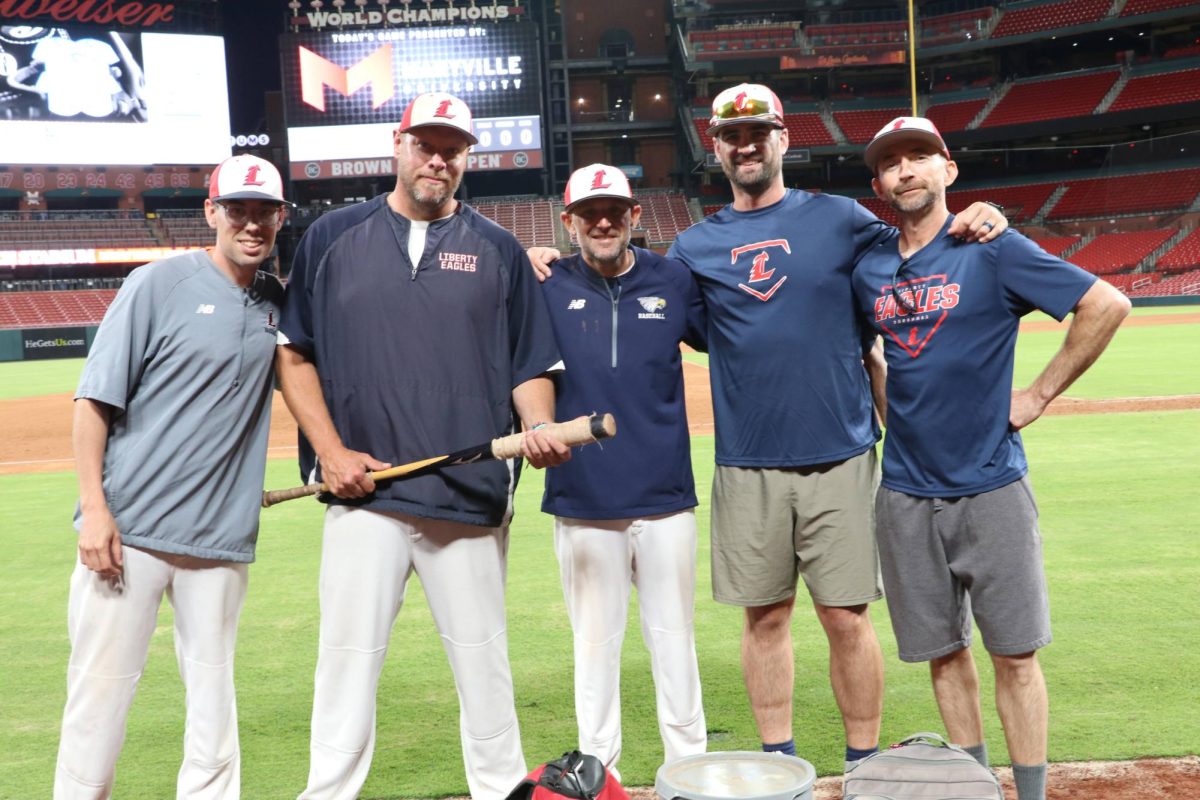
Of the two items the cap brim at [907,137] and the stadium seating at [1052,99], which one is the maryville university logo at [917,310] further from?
the stadium seating at [1052,99]

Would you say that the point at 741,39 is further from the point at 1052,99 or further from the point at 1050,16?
the point at 1052,99

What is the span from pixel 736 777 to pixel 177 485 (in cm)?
197

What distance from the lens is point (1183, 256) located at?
36438 millimetres

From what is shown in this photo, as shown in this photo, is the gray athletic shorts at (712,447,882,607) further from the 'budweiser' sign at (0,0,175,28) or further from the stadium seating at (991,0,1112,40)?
the 'budweiser' sign at (0,0,175,28)

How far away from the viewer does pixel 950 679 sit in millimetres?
3689

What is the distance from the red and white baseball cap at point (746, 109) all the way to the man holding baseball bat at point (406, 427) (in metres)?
1.03

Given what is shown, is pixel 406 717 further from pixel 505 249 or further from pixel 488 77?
pixel 488 77

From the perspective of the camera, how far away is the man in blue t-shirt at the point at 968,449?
11.5 ft

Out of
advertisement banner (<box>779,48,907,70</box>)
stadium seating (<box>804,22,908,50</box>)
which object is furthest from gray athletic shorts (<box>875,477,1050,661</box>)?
stadium seating (<box>804,22,908,50</box>)

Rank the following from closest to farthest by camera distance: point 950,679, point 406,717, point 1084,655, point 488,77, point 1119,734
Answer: point 950,679, point 1119,734, point 406,717, point 1084,655, point 488,77

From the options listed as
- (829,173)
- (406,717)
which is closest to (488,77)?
(829,173)

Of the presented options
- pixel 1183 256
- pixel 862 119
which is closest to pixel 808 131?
pixel 862 119

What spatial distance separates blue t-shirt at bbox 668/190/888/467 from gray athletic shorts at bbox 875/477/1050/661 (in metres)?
0.42

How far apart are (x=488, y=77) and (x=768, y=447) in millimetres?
42932
